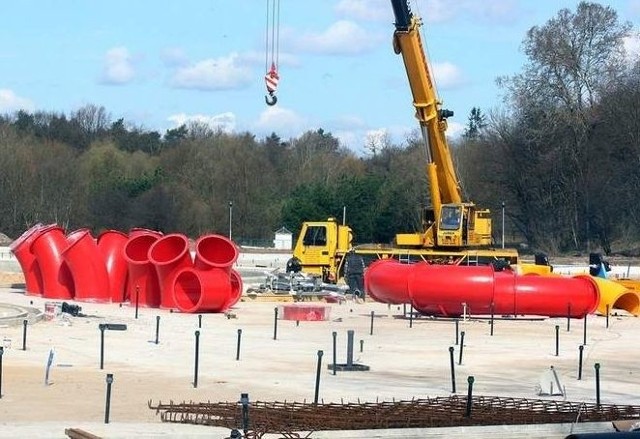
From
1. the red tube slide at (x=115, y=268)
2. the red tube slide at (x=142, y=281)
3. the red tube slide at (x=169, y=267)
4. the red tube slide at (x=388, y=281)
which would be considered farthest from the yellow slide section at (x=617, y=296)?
the red tube slide at (x=115, y=268)

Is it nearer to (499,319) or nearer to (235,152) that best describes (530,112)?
(235,152)

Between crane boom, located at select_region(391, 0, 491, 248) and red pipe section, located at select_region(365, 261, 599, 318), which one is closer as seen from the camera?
red pipe section, located at select_region(365, 261, 599, 318)

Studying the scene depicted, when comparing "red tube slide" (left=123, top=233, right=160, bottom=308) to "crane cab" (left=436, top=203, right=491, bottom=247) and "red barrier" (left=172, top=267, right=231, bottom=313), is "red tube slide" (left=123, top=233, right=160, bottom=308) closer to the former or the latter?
"red barrier" (left=172, top=267, right=231, bottom=313)

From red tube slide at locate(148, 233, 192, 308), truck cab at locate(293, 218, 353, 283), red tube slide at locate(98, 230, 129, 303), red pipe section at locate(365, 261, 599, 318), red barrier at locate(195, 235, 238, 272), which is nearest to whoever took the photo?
red pipe section at locate(365, 261, 599, 318)

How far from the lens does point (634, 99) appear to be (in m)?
82.4

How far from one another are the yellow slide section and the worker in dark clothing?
933cm

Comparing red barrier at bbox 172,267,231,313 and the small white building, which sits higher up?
the small white building

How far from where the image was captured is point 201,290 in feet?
125

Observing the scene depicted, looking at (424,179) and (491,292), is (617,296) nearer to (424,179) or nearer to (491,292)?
(491,292)

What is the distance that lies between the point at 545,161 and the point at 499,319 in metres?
49.0

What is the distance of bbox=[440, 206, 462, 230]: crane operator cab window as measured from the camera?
50.2 m

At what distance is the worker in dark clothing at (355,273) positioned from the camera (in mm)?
48719

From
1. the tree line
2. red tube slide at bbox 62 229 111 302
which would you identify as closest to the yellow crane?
red tube slide at bbox 62 229 111 302

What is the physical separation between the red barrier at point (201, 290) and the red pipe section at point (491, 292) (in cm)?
496
